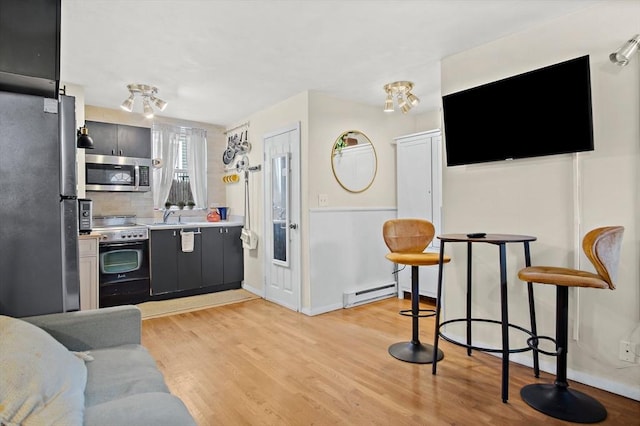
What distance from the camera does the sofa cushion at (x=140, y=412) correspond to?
1077 mm

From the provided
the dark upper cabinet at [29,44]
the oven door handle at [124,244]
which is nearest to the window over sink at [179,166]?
the oven door handle at [124,244]

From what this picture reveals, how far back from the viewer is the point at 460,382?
2338 mm

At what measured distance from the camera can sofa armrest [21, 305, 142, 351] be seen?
163cm

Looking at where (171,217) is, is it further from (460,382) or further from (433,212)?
(460,382)

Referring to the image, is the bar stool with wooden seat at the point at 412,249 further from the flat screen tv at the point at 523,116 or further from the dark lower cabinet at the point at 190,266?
the dark lower cabinet at the point at 190,266

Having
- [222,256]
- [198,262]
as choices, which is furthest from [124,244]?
[222,256]

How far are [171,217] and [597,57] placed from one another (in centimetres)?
485

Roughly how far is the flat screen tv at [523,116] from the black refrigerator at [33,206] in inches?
105

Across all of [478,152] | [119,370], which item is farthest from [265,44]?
[119,370]

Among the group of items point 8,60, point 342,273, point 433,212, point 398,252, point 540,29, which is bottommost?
point 342,273

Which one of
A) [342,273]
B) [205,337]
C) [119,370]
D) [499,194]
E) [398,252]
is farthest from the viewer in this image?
[342,273]

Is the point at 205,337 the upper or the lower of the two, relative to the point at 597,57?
lower

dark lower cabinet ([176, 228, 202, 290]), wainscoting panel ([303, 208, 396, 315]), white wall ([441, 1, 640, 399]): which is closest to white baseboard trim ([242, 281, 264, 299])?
dark lower cabinet ([176, 228, 202, 290])

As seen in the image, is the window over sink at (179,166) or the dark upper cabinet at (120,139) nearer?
the dark upper cabinet at (120,139)
